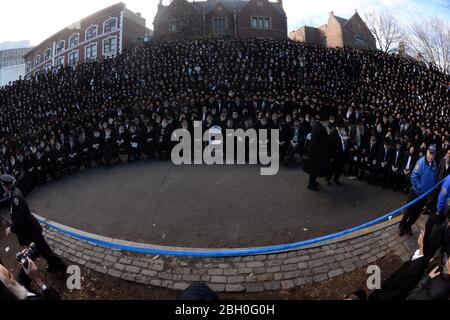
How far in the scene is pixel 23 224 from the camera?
4.56 meters

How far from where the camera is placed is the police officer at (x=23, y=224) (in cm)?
449

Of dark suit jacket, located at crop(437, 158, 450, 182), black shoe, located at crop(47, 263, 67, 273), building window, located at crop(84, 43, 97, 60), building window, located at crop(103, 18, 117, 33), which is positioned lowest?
black shoe, located at crop(47, 263, 67, 273)

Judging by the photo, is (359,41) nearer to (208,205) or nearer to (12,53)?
(208,205)

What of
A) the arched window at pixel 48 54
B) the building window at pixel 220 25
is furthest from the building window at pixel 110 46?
the building window at pixel 220 25

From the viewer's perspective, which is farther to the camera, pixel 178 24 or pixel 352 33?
pixel 352 33

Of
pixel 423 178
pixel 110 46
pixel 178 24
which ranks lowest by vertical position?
pixel 423 178

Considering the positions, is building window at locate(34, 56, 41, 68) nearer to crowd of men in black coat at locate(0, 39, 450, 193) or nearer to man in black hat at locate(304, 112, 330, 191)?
crowd of men in black coat at locate(0, 39, 450, 193)

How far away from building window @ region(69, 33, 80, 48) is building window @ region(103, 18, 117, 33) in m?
3.14

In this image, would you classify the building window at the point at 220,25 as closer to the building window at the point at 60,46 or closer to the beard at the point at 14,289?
the building window at the point at 60,46

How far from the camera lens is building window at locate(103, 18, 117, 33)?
27.6 m

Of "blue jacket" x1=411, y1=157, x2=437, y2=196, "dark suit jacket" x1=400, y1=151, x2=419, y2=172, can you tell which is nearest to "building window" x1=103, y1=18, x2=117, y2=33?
"dark suit jacket" x1=400, y1=151, x2=419, y2=172

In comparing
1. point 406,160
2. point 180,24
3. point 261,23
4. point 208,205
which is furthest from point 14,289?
point 261,23

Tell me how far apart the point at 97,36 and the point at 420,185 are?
102ft

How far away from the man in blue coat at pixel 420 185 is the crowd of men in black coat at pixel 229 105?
1.99m
